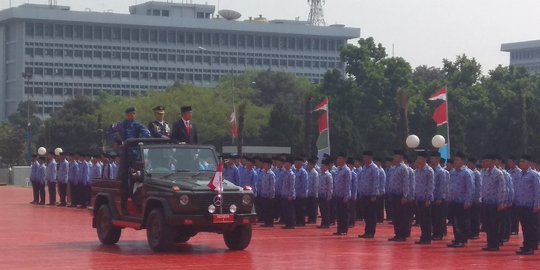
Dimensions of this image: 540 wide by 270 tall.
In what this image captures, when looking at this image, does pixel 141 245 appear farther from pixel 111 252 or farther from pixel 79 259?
pixel 79 259

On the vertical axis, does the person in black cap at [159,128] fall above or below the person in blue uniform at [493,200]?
above

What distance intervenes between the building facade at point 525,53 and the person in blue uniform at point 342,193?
13815 centimetres

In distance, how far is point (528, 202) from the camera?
19.5m

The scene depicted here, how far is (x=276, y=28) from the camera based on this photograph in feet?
426

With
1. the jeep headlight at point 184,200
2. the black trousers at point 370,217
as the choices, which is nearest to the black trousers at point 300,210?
the black trousers at point 370,217

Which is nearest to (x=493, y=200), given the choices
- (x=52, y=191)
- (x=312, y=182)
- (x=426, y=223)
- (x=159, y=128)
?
(x=426, y=223)

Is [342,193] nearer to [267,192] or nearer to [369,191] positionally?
[369,191]

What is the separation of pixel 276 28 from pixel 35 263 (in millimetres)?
113904

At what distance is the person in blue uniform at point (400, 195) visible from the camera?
70.9 feet

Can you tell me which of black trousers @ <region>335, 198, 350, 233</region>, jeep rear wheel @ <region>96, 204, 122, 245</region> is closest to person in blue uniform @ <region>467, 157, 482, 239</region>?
black trousers @ <region>335, 198, 350, 233</region>

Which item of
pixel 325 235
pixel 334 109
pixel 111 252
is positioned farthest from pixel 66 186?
pixel 334 109

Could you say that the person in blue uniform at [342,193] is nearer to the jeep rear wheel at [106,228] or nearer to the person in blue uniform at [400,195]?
the person in blue uniform at [400,195]

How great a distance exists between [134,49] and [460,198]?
10408 cm

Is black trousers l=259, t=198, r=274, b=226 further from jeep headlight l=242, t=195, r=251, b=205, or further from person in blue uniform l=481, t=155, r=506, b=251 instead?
jeep headlight l=242, t=195, r=251, b=205
